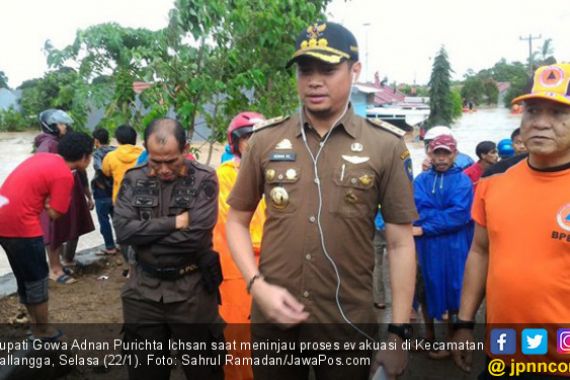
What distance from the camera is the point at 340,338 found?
79.4 inches

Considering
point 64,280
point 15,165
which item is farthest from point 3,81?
point 64,280

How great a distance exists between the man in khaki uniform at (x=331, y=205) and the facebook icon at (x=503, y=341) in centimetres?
49

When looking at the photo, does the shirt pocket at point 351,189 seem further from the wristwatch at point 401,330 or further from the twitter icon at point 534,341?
the twitter icon at point 534,341

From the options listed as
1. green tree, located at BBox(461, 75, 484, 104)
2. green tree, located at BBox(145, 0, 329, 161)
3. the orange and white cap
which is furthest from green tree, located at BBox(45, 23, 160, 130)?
green tree, located at BBox(461, 75, 484, 104)

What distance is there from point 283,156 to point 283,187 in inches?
5.0

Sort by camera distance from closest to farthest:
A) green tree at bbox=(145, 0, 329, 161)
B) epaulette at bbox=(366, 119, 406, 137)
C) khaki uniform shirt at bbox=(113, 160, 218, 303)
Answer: epaulette at bbox=(366, 119, 406, 137), khaki uniform shirt at bbox=(113, 160, 218, 303), green tree at bbox=(145, 0, 329, 161)

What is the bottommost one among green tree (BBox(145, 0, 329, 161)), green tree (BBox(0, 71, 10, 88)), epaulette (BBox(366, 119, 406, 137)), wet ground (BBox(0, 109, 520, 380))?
wet ground (BBox(0, 109, 520, 380))

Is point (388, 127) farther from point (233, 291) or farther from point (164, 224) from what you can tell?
point (233, 291)

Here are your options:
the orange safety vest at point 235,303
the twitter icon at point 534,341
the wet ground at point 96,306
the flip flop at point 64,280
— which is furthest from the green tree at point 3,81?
the twitter icon at point 534,341

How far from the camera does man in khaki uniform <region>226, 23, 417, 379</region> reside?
1.96 meters

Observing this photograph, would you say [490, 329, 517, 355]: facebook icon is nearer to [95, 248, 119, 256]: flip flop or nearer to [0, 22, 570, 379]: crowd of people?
[0, 22, 570, 379]: crowd of people

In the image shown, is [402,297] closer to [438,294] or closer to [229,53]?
[438,294]

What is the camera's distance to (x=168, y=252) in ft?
9.15

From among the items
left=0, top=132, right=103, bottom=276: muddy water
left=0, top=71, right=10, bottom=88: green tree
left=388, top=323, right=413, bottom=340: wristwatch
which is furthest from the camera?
left=0, top=71, right=10, bottom=88: green tree
